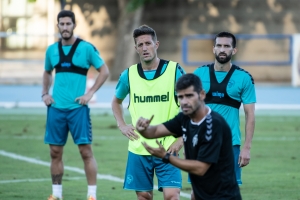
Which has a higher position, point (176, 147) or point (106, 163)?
point (176, 147)

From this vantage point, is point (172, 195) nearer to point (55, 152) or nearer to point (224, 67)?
point (224, 67)

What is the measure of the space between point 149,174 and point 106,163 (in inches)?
234

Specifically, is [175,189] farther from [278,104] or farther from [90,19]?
[90,19]

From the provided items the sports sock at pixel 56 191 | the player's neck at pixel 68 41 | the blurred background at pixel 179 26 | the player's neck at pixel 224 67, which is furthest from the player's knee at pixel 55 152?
the blurred background at pixel 179 26

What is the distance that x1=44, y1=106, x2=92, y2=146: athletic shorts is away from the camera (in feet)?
33.2

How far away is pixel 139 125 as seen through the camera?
654 cm

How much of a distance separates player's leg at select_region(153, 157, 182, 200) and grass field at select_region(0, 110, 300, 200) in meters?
2.68

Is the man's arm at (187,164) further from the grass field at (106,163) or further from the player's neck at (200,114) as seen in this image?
the grass field at (106,163)

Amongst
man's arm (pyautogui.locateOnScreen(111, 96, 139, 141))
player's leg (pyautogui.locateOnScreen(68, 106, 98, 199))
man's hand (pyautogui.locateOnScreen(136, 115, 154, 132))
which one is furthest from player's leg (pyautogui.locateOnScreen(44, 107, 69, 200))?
man's hand (pyautogui.locateOnScreen(136, 115, 154, 132))

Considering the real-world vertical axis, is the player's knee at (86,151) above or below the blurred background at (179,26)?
below

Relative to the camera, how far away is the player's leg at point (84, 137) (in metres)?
10.1

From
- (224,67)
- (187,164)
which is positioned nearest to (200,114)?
(187,164)

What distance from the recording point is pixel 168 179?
7.88m

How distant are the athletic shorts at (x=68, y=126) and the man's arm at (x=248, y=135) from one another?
8.65 ft
